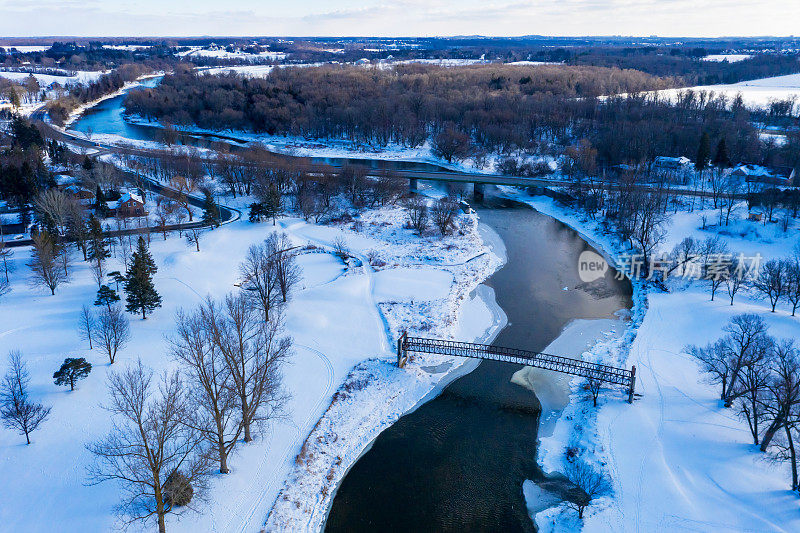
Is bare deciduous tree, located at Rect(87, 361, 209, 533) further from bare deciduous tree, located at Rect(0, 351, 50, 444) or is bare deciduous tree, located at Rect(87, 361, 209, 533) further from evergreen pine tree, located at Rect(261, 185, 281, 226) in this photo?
evergreen pine tree, located at Rect(261, 185, 281, 226)

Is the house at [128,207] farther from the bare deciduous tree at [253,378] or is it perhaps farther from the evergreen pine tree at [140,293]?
the bare deciduous tree at [253,378]

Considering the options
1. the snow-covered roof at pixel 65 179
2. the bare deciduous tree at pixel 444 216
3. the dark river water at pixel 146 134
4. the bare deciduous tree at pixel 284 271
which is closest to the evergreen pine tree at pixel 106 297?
the bare deciduous tree at pixel 284 271

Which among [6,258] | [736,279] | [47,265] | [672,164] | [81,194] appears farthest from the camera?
[672,164]

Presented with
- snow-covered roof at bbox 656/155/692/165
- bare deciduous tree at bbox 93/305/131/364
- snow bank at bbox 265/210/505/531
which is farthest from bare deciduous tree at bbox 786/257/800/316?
bare deciduous tree at bbox 93/305/131/364

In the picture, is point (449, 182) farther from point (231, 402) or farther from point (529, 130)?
point (231, 402)

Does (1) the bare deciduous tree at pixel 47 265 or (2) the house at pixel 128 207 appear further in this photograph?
(2) the house at pixel 128 207

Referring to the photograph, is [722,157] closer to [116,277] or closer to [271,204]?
[271,204]

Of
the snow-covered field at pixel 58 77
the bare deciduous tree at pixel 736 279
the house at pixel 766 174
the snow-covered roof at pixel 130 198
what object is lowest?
the bare deciduous tree at pixel 736 279

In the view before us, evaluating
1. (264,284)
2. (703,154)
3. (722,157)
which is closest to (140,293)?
(264,284)
